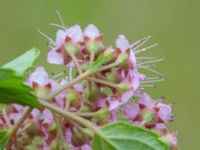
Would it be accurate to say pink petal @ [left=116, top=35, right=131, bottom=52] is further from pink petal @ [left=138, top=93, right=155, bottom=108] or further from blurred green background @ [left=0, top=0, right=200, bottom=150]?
blurred green background @ [left=0, top=0, right=200, bottom=150]

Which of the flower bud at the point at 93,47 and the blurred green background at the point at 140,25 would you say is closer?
the flower bud at the point at 93,47

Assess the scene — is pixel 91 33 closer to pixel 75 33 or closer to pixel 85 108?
pixel 75 33

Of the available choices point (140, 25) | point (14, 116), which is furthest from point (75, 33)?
point (140, 25)

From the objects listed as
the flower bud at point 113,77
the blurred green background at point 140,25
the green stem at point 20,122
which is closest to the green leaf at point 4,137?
the green stem at point 20,122

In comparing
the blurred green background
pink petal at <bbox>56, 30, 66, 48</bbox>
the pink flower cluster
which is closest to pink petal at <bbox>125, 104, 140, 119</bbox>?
the pink flower cluster

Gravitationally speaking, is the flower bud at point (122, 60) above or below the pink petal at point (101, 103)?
above

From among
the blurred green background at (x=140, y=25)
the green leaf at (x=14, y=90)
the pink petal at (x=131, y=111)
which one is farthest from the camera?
the blurred green background at (x=140, y=25)

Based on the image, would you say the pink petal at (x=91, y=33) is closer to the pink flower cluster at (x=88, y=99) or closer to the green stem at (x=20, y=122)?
the pink flower cluster at (x=88, y=99)
